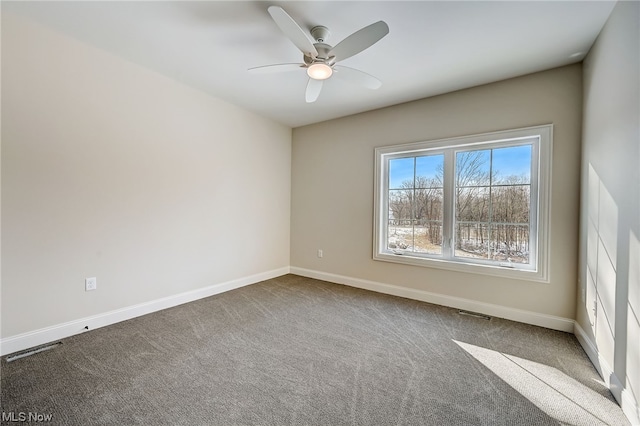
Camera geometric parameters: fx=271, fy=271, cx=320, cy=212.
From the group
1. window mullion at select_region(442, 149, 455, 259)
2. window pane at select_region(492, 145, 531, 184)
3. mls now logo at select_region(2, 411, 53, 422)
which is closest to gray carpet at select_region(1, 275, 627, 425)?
mls now logo at select_region(2, 411, 53, 422)

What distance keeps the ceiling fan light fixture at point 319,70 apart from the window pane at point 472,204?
2.10 m

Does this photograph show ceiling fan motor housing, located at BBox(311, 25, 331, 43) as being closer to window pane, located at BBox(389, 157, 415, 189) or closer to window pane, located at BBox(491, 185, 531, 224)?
window pane, located at BBox(389, 157, 415, 189)

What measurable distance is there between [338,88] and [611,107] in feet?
7.65

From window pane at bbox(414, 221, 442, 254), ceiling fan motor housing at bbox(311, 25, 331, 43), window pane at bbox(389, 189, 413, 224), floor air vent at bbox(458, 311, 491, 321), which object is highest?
ceiling fan motor housing at bbox(311, 25, 331, 43)

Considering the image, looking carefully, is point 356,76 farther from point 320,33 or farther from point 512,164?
point 512,164

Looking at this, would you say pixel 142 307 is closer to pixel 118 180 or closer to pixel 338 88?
pixel 118 180

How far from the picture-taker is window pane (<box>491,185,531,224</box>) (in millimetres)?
2883

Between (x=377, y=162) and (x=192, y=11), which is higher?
(x=192, y=11)

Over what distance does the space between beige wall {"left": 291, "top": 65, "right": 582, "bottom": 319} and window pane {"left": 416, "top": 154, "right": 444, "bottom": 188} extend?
280mm

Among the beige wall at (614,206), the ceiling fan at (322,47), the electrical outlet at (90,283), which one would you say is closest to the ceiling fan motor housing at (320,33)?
the ceiling fan at (322,47)

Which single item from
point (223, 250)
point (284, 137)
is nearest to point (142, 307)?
point (223, 250)

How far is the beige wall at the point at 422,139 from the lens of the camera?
260 centimetres

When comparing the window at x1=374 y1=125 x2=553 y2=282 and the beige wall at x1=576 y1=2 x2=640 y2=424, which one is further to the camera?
the window at x1=374 y1=125 x2=553 y2=282

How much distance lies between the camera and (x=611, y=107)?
1.89 metres
